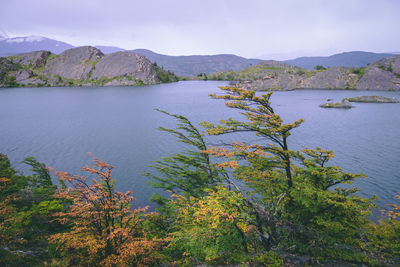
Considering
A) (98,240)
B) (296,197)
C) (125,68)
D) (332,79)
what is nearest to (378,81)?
(332,79)

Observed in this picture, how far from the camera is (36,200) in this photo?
16.1 metres

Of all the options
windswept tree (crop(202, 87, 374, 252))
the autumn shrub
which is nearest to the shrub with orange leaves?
the autumn shrub

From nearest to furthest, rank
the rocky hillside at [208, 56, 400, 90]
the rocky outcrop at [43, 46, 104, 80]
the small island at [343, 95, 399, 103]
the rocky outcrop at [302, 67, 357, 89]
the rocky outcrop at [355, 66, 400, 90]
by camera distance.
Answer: the small island at [343, 95, 399, 103]
the rocky outcrop at [355, 66, 400, 90]
the rocky hillside at [208, 56, 400, 90]
the rocky outcrop at [302, 67, 357, 89]
the rocky outcrop at [43, 46, 104, 80]

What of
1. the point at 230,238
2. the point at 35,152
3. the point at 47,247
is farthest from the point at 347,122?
the point at 35,152

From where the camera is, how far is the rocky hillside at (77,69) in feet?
529

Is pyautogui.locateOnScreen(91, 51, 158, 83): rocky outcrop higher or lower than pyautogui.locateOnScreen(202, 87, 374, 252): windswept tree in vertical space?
higher

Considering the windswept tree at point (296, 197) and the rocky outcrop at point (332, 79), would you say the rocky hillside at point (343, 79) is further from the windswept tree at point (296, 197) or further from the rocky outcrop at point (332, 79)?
the windswept tree at point (296, 197)

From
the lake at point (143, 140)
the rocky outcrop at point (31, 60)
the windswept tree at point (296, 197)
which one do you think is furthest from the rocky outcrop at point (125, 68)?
the windswept tree at point (296, 197)

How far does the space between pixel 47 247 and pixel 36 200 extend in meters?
6.61

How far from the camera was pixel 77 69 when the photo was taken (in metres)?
175

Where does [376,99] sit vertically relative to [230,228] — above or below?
above

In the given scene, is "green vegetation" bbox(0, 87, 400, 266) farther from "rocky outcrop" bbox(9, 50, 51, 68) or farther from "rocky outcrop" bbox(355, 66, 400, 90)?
"rocky outcrop" bbox(9, 50, 51, 68)

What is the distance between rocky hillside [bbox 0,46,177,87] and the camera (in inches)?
6353

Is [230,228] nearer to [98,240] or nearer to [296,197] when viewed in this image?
[296,197]
